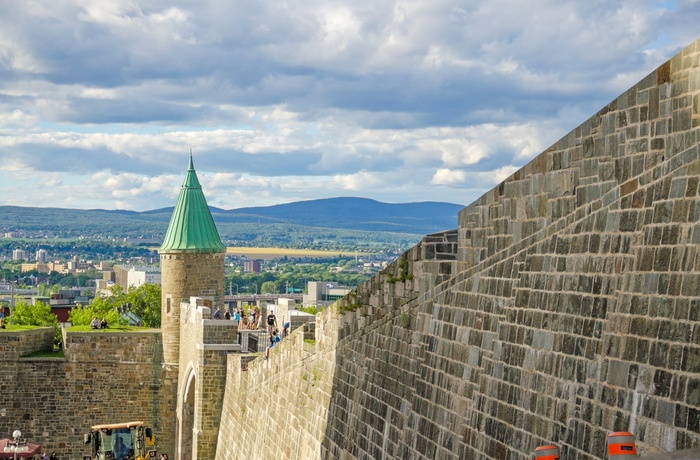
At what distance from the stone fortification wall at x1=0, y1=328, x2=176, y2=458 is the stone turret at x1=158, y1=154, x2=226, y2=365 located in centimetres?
71

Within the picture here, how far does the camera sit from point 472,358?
547 inches

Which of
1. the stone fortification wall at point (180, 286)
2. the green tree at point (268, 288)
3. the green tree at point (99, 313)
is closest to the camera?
the stone fortification wall at point (180, 286)

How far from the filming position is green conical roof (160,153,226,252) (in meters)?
37.1

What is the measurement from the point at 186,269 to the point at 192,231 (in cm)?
114

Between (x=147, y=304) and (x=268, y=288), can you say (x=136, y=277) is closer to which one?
(x=268, y=288)

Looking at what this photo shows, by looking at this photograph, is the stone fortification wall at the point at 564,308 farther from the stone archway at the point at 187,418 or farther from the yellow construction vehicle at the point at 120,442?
the stone archway at the point at 187,418

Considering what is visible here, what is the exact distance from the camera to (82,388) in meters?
37.1

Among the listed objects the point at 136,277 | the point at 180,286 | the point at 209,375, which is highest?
the point at 180,286

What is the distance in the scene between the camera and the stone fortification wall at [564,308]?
32.0ft

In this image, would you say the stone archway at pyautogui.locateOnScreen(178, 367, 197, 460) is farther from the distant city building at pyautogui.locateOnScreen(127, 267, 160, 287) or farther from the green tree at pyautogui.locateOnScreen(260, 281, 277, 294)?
the green tree at pyautogui.locateOnScreen(260, 281, 277, 294)

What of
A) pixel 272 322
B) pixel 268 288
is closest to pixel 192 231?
pixel 272 322

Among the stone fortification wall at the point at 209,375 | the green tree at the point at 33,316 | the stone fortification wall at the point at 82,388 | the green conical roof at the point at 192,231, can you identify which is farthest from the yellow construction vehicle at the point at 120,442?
the green tree at the point at 33,316

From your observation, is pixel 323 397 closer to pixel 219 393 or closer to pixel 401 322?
pixel 401 322

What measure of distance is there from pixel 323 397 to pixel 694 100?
11.8 m
